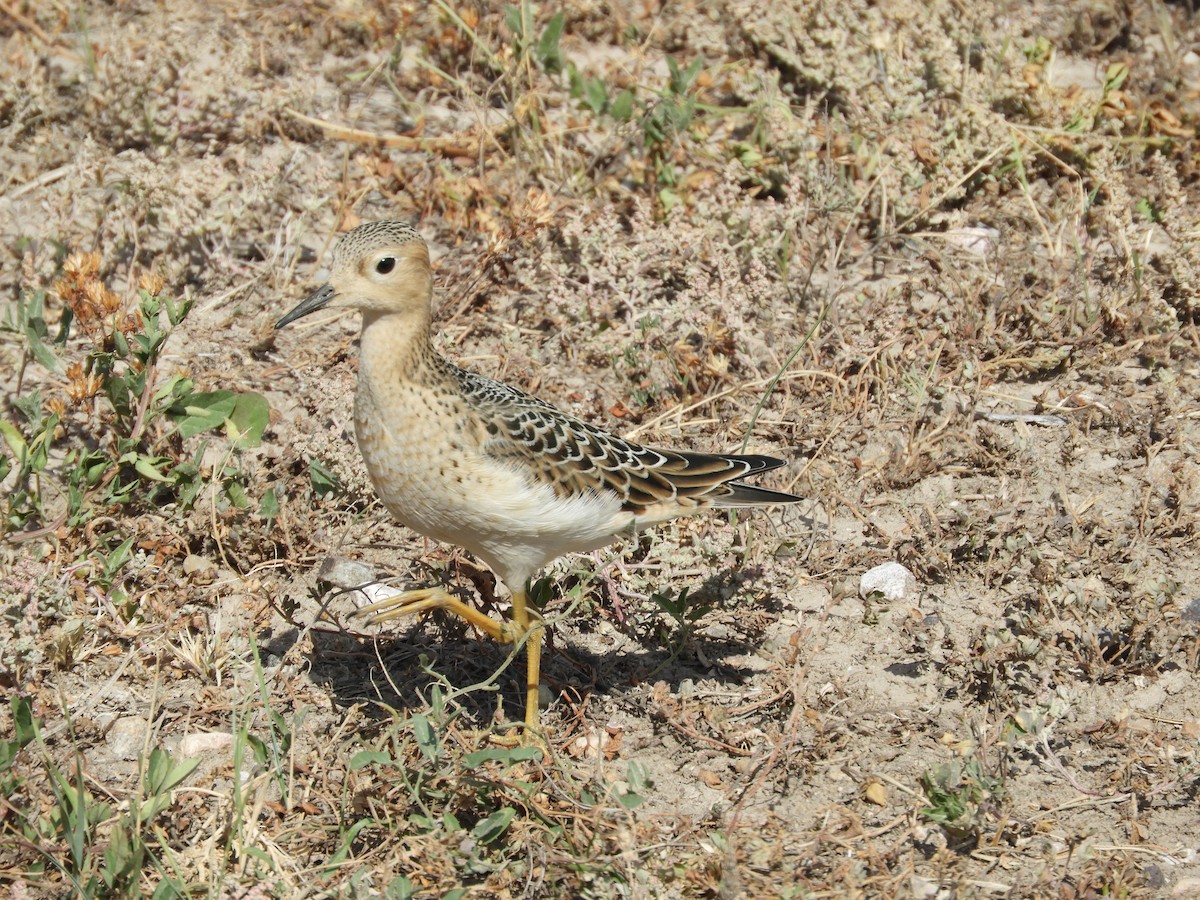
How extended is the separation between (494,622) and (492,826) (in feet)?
3.26

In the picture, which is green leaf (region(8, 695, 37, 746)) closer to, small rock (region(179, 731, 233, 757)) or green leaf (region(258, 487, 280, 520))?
small rock (region(179, 731, 233, 757))

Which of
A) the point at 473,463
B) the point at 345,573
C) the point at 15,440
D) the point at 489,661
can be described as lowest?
the point at 489,661

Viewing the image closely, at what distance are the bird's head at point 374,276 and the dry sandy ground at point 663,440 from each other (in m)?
1.24

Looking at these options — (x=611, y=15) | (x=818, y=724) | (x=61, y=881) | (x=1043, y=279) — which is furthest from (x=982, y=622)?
(x=611, y=15)

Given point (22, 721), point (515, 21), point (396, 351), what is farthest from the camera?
point (515, 21)

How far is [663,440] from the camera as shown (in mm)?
6695

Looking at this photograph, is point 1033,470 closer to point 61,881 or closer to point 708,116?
point 708,116

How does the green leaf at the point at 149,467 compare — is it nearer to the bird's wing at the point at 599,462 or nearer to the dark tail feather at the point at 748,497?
Result: the bird's wing at the point at 599,462

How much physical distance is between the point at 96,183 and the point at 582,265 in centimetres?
286

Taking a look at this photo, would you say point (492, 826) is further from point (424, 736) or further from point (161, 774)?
point (161, 774)

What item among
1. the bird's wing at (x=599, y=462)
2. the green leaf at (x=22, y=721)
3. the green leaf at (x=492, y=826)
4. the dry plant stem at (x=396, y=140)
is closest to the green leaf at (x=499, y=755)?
the green leaf at (x=492, y=826)

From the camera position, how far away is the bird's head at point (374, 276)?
506cm

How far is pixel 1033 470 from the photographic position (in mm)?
6297

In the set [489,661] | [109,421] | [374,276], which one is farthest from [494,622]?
[109,421]
